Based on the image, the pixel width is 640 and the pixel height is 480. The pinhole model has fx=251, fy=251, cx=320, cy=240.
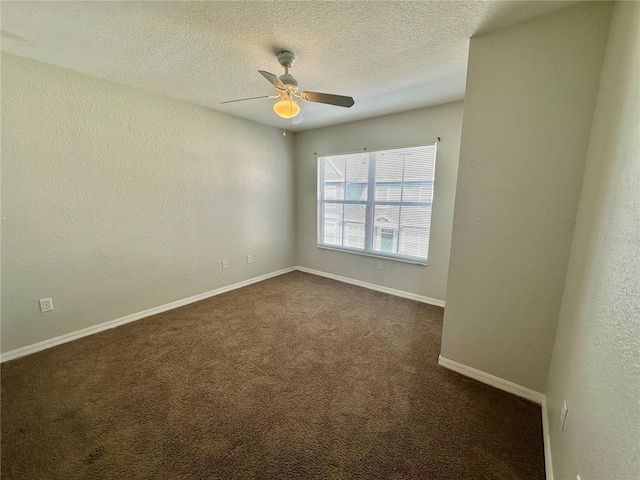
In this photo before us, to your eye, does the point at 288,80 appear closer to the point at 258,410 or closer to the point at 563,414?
the point at 258,410

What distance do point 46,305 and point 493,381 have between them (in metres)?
3.70

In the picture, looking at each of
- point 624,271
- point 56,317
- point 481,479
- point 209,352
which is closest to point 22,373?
point 56,317

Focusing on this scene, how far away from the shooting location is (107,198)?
2.45 meters

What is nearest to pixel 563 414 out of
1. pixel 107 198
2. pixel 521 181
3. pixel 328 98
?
pixel 521 181

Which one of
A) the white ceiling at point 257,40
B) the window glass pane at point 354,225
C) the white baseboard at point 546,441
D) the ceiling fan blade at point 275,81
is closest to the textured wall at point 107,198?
the white ceiling at point 257,40

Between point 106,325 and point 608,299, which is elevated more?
point 608,299

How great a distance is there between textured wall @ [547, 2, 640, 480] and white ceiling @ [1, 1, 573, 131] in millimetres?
737

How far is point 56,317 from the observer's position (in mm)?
2266

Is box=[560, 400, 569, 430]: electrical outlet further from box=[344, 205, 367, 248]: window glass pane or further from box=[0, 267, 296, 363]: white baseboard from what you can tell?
box=[0, 267, 296, 363]: white baseboard

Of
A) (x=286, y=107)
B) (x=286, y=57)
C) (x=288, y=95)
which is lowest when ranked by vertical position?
(x=286, y=107)

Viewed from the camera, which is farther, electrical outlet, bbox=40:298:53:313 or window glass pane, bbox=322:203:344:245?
window glass pane, bbox=322:203:344:245

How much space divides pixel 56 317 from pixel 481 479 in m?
3.36

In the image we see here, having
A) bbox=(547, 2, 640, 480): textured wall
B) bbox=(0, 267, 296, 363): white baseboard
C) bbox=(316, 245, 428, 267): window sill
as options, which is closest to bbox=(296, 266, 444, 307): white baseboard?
bbox=(316, 245, 428, 267): window sill

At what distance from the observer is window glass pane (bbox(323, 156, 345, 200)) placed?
3.91 m
